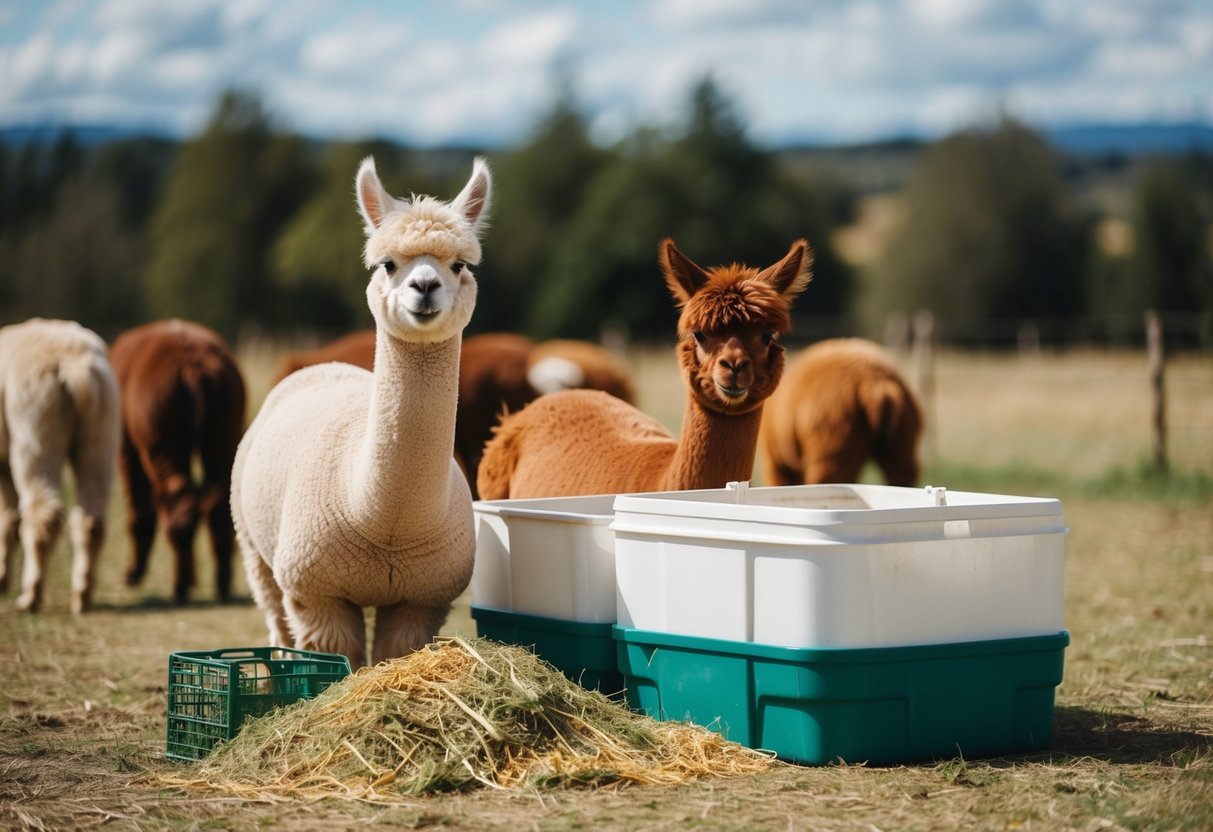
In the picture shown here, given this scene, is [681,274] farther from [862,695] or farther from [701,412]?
[862,695]

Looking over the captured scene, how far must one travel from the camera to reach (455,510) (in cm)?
494

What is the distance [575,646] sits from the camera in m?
4.77

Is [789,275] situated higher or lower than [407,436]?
higher

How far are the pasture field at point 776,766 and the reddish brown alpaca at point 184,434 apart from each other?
0.35 m

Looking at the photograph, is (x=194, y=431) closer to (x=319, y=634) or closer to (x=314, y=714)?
(x=319, y=634)

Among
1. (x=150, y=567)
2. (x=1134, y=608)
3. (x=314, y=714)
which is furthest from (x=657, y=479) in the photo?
(x=150, y=567)

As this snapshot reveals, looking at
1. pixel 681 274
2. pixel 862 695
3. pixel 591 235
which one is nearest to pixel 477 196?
pixel 681 274

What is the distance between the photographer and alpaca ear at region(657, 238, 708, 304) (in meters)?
5.77

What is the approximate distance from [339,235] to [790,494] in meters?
51.3

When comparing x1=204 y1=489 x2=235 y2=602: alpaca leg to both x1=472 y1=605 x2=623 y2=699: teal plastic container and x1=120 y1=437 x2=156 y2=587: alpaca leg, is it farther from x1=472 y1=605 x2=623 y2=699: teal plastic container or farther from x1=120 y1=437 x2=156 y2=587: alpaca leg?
x1=472 y1=605 x2=623 y2=699: teal plastic container

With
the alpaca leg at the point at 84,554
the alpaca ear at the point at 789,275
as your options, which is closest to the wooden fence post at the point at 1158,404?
the alpaca ear at the point at 789,275

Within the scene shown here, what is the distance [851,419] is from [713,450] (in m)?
2.94

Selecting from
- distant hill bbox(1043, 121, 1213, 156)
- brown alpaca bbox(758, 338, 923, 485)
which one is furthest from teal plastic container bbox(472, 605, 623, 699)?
distant hill bbox(1043, 121, 1213, 156)

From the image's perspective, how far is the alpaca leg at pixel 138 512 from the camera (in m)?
8.96
